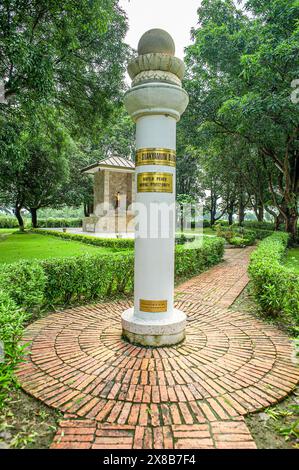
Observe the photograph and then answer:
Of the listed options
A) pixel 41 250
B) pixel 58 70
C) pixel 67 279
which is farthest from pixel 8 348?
pixel 41 250

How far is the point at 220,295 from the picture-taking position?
6.27 meters

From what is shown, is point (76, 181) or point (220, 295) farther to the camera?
point (76, 181)

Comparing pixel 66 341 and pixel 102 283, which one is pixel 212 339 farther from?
pixel 102 283

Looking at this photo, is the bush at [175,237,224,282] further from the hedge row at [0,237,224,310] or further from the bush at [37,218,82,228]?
the bush at [37,218,82,228]

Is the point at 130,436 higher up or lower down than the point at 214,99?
lower down

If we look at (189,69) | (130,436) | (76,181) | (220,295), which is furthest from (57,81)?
(76,181)

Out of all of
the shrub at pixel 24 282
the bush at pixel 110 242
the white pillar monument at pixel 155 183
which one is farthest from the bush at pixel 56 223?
the white pillar monument at pixel 155 183

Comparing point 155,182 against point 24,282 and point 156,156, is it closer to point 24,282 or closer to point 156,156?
point 156,156

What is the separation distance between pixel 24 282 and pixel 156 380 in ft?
8.99

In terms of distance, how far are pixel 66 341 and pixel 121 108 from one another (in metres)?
9.46

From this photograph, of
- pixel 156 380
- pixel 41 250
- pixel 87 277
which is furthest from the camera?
pixel 41 250

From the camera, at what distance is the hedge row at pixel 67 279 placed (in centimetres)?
450

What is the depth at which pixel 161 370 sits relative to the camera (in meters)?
3.12

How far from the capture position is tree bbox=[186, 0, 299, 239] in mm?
9172
